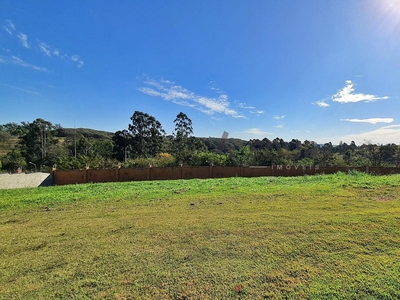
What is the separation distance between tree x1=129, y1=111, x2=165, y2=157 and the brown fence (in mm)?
13925

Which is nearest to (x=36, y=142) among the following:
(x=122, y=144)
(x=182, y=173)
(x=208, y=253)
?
(x=122, y=144)

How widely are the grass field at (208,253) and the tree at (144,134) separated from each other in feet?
72.4

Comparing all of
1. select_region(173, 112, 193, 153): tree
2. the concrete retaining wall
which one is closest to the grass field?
the concrete retaining wall

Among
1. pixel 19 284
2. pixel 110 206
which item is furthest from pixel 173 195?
pixel 19 284

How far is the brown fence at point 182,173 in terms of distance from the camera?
12141 mm

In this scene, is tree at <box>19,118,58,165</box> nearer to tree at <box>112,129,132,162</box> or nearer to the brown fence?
tree at <box>112,129,132,162</box>

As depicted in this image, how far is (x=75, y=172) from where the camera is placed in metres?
12.1

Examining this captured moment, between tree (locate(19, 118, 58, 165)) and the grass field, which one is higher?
tree (locate(19, 118, 58, 165))

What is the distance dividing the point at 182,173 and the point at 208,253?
35.5 feet

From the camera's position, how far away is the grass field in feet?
6.63

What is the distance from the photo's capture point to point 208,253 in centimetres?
266

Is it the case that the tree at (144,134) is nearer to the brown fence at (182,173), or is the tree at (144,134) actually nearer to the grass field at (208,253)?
the brown fence at (182,173)

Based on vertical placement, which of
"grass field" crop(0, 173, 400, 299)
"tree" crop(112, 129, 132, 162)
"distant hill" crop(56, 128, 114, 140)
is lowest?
"grass field" crop(0, 173, 400, 299)

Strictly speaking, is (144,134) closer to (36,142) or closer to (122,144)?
(122,144)
